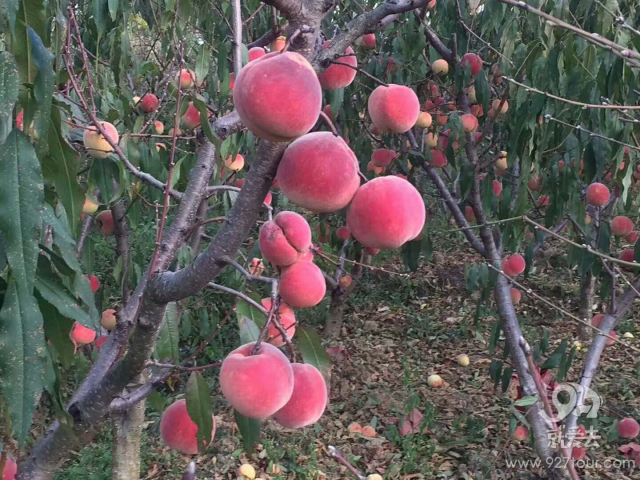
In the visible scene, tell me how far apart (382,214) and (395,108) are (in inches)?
19.7

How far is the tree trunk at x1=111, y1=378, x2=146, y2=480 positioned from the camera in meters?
2.18

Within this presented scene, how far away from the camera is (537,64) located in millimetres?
2166

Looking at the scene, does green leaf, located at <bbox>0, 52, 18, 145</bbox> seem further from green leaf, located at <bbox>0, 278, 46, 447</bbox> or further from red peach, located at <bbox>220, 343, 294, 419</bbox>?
red peach, located at <bbox>220, 343, 294, 419</bbox>

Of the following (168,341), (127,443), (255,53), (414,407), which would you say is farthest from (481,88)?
(127,443)

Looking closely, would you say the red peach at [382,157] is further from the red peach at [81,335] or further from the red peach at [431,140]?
the red peach at [81,335]

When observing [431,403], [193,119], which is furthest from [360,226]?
[431,403]

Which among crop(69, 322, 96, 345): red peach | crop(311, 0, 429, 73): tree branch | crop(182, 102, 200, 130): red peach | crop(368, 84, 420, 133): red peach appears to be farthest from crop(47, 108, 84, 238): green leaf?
crop(182, 102, 200, 130): red peach

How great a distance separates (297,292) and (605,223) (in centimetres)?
235

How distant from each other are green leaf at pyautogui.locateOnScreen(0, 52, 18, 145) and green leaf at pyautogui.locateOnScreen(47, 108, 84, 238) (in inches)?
6.5

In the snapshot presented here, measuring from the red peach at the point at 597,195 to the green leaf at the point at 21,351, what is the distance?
2.81 meters

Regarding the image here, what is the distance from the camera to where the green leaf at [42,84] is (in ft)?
2.46

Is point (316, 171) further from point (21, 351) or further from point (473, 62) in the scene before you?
point (473, 62)

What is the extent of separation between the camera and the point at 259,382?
933 millimetres

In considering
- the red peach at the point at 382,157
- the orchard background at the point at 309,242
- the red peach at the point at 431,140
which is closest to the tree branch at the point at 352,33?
the orchard background at the point at 309,242
